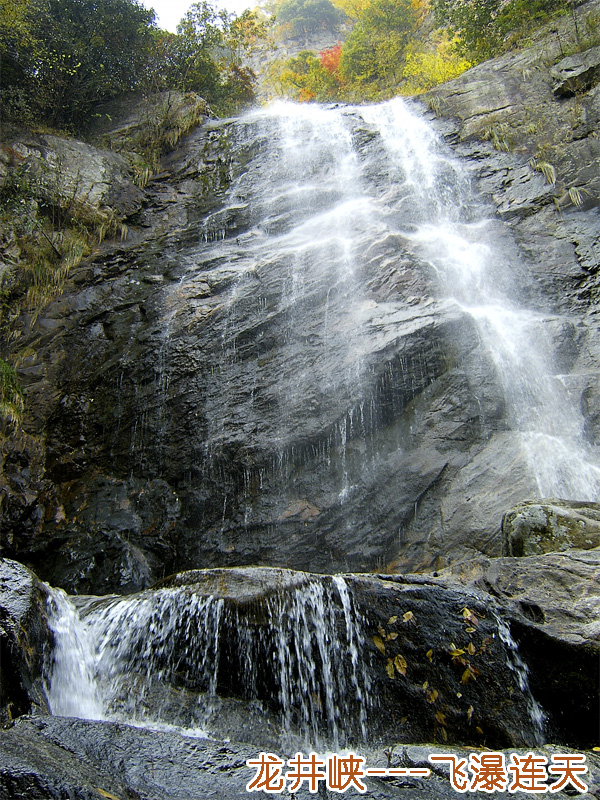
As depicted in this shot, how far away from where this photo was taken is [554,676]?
144 inches

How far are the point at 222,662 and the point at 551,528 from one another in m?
3.03

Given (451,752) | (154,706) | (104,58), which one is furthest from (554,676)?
(104,58)

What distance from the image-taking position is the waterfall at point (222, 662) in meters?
3.81

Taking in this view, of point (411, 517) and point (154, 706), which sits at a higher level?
point (411, 517)

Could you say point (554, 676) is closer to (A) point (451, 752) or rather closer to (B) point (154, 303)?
(A) point (451, 752)

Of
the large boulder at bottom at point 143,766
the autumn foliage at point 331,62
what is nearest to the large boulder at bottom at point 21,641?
the large boulder at bottom at point 143,766

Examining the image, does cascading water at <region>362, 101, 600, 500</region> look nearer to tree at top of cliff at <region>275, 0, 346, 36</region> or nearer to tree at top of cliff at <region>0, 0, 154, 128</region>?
tree at top of cliff at <region>0, 0, 154, 128</region>

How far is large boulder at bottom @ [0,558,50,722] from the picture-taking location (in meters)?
3.12

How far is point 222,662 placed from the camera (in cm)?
396

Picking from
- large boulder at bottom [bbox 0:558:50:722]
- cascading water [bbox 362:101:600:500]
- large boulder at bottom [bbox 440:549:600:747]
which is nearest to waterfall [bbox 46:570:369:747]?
large boulder at bottom [bbox 0:558:50:722]

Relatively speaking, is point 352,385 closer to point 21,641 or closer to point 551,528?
point 551,528

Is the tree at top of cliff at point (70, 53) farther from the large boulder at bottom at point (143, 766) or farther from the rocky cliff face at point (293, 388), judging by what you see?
the large boulder at bottom at point (143, 766)

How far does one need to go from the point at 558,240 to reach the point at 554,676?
24.9 ft

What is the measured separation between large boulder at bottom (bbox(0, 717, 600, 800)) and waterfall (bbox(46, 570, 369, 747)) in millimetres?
1167
